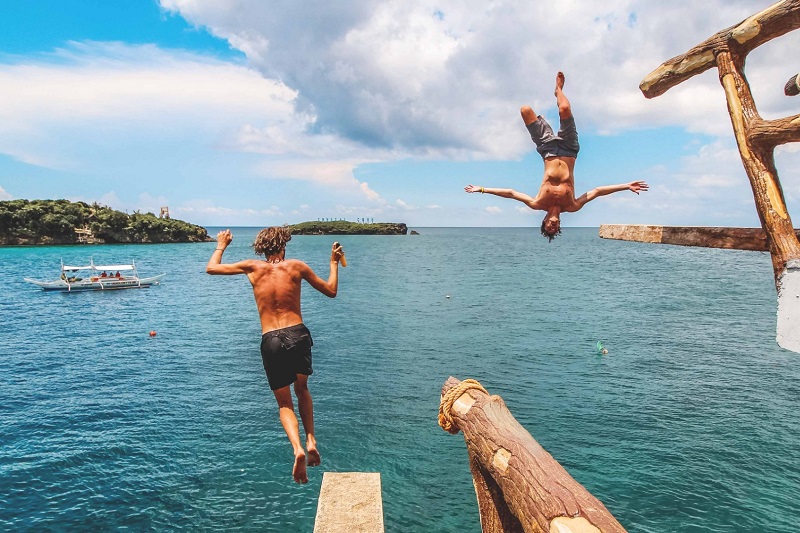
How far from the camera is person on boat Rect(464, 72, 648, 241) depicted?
7.30 meters

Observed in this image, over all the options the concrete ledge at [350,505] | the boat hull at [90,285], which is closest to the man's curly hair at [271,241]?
the concrete ledge at [350,505]

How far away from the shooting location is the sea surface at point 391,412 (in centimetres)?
2139

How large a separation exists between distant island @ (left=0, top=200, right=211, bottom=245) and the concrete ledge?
6010 inches

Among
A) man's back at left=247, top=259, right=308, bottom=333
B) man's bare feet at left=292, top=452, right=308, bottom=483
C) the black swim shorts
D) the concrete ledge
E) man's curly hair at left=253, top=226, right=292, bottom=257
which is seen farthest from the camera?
the concrete ledge

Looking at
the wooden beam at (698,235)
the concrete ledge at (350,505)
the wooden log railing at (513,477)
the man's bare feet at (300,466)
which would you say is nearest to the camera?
the wooden log railing at (513,477)

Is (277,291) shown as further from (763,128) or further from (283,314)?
(763,128)

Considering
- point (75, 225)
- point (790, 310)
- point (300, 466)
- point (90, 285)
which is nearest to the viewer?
point (790, 310)

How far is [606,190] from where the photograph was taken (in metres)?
7.53

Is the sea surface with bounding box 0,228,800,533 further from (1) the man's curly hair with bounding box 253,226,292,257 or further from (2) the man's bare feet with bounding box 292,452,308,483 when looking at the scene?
(1) the man's curly hair with bounding box 253,226,292,257

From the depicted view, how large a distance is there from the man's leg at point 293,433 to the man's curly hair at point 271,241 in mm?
1702

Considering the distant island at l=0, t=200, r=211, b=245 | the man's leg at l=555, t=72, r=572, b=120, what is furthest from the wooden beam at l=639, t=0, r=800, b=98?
the distant island at l=0, t=200, r=211, b=245

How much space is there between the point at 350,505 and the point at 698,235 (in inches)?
452

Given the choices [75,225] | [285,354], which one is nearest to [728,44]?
[285,354]

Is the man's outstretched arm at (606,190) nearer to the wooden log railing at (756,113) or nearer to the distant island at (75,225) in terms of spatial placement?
the wooden log railing at (756,113)
